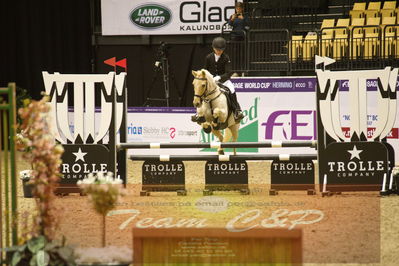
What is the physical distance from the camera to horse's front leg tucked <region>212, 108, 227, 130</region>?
10789 mm

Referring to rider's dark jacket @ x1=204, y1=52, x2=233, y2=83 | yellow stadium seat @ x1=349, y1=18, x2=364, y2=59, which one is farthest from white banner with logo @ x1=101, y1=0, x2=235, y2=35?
rider's dark jacket @ x1=204, y1=52, x2=233, y2=83

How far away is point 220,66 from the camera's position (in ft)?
36.7

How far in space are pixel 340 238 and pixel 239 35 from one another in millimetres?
8494

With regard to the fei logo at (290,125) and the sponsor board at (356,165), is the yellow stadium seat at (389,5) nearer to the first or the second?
the fei logo at (290,125)

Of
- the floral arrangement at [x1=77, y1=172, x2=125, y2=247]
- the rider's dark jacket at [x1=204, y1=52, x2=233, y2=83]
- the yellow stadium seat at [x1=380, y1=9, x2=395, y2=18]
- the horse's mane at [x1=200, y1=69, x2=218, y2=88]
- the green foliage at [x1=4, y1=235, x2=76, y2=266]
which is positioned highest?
the yellow stadium seat at [x1=380, y1=9, x2=395, y2=18]

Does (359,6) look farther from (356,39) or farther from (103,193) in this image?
(103,193)

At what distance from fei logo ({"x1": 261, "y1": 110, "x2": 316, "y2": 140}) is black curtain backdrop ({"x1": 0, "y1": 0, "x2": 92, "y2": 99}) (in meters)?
6.00

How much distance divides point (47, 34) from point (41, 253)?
13698 mm

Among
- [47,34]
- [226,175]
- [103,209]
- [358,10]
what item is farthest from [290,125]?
[103,209]

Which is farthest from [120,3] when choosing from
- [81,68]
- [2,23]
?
[2,23]

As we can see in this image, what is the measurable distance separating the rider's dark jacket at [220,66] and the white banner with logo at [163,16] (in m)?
5.23

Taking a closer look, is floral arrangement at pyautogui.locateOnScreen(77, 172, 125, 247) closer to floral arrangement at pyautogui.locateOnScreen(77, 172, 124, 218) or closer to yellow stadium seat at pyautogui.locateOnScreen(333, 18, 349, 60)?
floral arrangement at pyautogui.locateOnScreen(77, 172, 124, 218)

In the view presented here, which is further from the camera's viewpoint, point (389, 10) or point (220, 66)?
point (389, 10)

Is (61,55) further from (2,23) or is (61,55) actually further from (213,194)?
(213,194)
